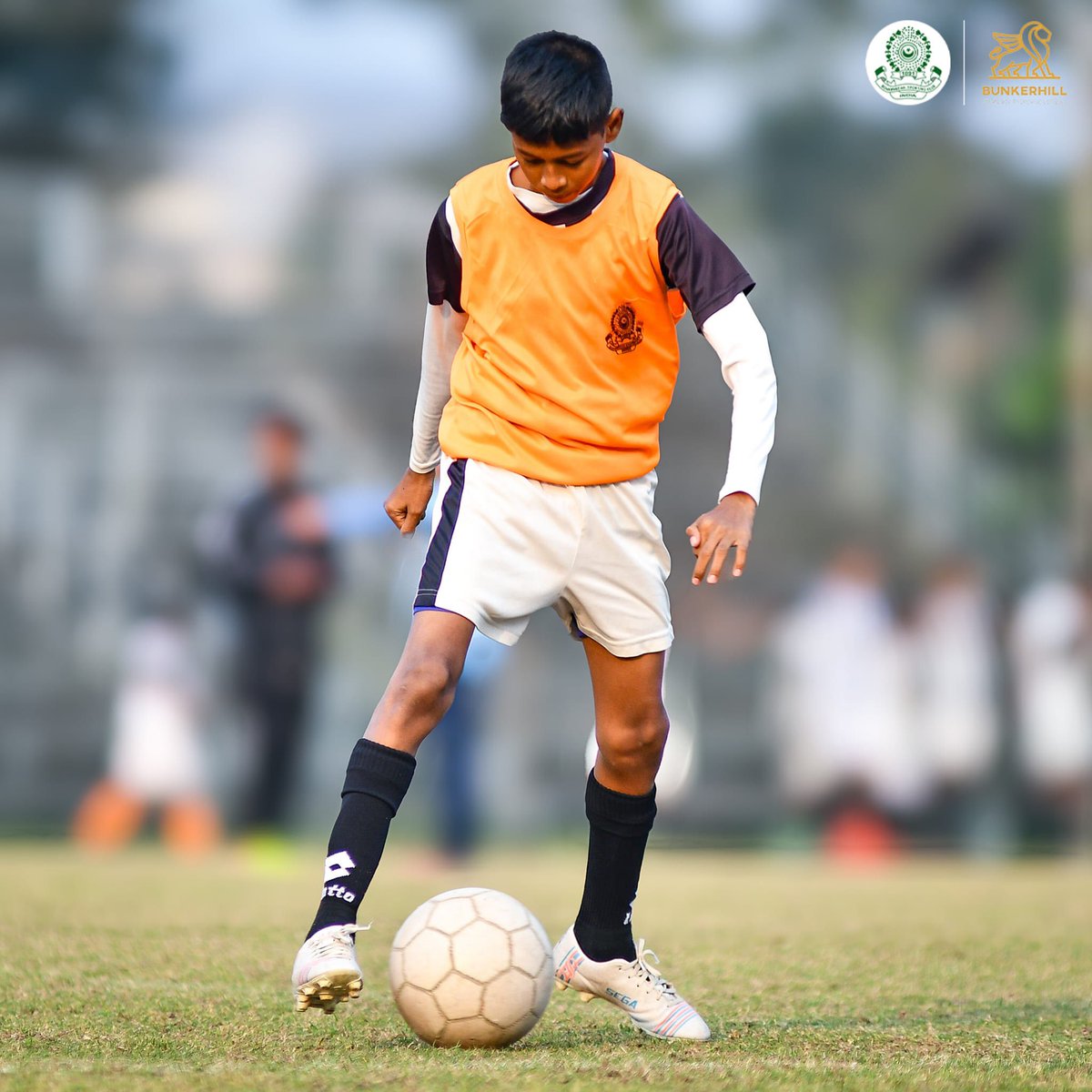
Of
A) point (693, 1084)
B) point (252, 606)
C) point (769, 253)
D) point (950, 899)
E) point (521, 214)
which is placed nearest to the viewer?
point (693, 1084)

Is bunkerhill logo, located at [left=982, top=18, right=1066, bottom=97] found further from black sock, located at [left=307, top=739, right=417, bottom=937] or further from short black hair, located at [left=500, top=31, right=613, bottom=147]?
black sock, located at [left=307, top=739, right=417, bottom=937]

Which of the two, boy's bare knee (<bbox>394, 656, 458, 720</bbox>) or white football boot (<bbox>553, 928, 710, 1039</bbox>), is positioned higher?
boy's bare knee (<bbox>394, 656, 458, 720</bbox>)

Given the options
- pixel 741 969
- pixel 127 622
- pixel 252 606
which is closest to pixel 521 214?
pixel 741 969

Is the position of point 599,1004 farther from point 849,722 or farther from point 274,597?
point 849,722

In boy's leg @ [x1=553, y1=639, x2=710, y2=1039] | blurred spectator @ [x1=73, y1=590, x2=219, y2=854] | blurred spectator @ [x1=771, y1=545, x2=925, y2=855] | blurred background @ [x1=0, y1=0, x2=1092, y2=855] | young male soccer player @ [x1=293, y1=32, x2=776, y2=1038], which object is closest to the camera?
young male soccer player @ [x1=293, y1=32, x2=776, y2=1038]

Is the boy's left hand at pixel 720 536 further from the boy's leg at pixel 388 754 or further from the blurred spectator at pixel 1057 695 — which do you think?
the blurred spectator at pixel 1057 695

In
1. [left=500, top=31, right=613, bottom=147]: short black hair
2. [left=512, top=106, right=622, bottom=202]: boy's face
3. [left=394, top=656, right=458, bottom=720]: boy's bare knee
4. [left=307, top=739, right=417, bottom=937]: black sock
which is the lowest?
[left=307, top=739, right=417, bottom=937]: black sock

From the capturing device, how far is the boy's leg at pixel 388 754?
3.26 meters

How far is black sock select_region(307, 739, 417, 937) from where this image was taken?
10.6 feet

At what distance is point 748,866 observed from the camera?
10.8 meters

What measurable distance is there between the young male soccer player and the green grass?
438mm

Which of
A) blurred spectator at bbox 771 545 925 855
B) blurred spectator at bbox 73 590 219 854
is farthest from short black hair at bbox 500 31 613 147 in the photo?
blurred spectator at bbox 771 545 925 855

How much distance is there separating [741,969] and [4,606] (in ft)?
30.9

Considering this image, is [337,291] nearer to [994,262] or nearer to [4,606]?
[4,606]
